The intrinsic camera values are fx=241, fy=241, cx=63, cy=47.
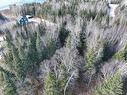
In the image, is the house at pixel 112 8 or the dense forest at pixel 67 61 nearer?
the dense forest at pixel 67 61

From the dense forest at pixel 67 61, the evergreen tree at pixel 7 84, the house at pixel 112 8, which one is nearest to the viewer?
the evergreen tree at pixel 7 84

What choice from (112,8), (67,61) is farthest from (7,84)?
(112,8)

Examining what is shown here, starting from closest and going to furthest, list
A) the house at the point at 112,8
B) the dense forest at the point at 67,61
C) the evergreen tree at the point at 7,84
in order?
1. the evergreen tree at the point at 7,84
2. the dense forest at the point at 67,61
3. the house at the point at 112,8

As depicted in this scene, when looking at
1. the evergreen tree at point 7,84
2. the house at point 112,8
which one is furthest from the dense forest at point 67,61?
the house at point 112,8

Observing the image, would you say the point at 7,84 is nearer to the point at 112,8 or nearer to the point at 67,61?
the point at 67,61

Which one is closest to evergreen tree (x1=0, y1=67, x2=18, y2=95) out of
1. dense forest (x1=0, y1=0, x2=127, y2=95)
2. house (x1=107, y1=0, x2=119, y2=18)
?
dense forest (x1=0, y1=0, x2=127, y2=95)

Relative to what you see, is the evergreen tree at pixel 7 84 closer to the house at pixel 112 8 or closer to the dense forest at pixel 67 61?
the dense forest at pixel 67 61

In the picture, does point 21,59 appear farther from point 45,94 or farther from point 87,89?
point 87,89

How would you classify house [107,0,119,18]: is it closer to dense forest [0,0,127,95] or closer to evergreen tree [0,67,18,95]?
dense forest [0,0,127,95]

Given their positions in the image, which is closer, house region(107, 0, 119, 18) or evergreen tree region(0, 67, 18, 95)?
evergreen tree region(0, 67, 18, 95)
